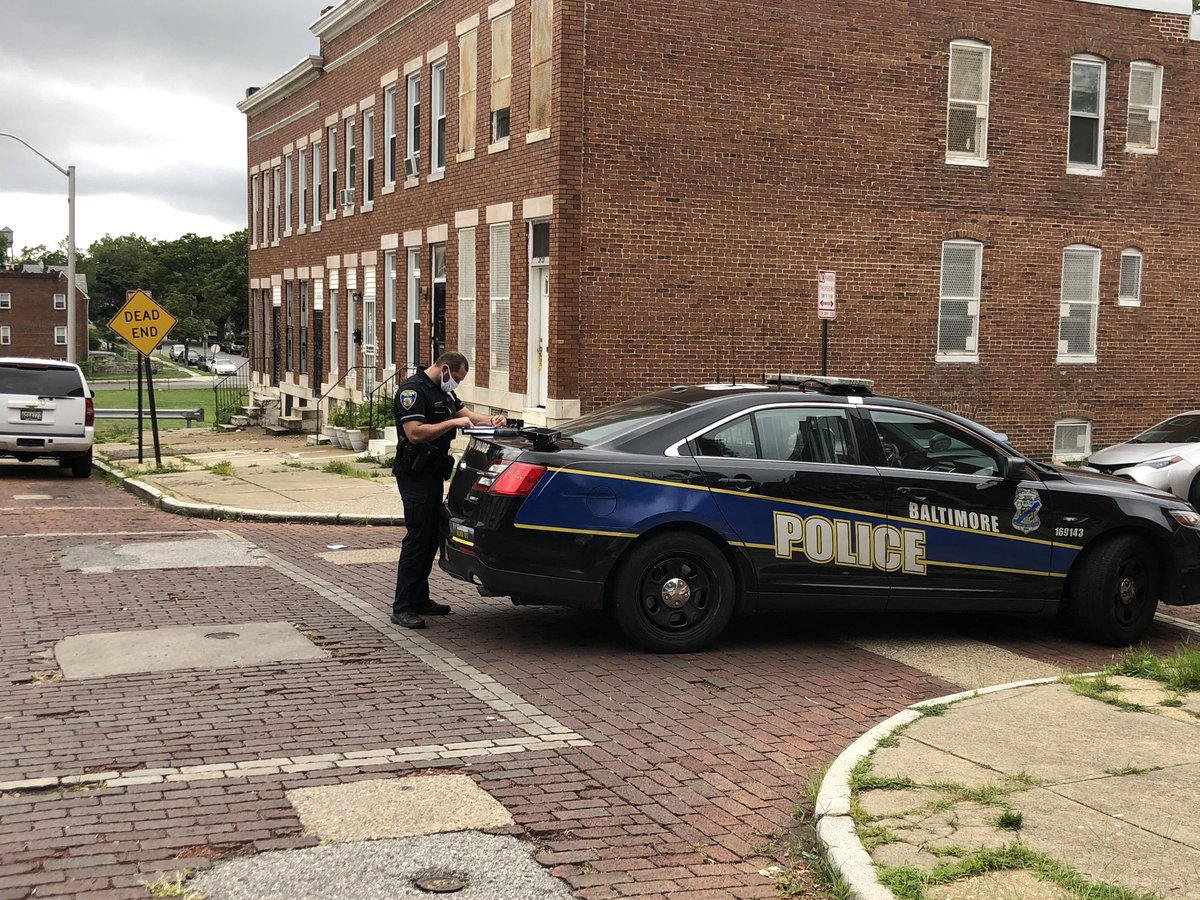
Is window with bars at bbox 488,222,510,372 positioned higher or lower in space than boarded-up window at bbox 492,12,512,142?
lower

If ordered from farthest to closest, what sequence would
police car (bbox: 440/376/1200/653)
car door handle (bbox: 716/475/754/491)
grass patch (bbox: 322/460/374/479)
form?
grass patch (bbox: 322/460/374/479) < car door handle (bbox: 716/475/754/491) < police car (bbox: 440/376/1200/653)

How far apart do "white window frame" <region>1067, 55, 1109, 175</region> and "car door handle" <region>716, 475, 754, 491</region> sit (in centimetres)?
1630

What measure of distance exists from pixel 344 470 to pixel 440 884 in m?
16.0

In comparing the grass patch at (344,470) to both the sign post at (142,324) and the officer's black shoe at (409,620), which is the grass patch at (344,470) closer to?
the sign post at (142,324)

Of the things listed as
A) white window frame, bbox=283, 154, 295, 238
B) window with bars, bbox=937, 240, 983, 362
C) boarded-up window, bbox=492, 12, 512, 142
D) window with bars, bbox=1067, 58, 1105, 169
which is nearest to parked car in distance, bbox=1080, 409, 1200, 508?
window with bars, bbox=937, 240, 983, 362

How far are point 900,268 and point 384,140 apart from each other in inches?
491

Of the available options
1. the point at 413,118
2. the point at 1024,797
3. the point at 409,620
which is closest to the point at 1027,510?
the point at 1024,797

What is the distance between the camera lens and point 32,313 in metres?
103

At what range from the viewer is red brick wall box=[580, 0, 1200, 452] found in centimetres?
1898

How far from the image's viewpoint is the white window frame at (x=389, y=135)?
2797cm

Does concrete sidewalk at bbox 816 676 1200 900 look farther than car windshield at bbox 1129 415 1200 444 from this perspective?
No

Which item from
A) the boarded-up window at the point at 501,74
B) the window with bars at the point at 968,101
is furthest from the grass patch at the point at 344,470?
the window with bars at the point at 968,101

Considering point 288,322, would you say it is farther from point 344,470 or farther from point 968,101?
point 968,101

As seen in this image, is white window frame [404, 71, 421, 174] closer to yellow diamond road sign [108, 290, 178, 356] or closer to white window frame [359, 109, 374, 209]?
white window frame [359, 109, 374, 209]
